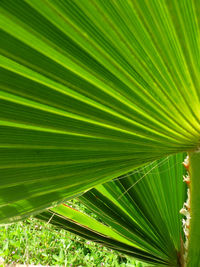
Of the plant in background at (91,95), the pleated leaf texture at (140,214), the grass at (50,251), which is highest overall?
the plant in background at (91,95)

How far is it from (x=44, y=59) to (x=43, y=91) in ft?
0.23

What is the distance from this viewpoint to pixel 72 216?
47.6 inches

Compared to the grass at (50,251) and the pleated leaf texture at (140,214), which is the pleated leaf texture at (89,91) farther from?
the grass at (50,251)

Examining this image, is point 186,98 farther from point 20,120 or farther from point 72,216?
point 72,216

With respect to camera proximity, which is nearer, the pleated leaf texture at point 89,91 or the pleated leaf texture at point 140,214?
the pleated leaf texture at point 89,91

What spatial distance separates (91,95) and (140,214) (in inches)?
26.9

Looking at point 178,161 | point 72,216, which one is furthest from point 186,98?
point 72,216

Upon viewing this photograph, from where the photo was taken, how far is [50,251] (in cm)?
303

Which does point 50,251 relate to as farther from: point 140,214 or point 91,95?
point 91,95

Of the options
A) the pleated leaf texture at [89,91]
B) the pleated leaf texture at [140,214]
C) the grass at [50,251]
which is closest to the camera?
the pleated leaf texture at [89,91]

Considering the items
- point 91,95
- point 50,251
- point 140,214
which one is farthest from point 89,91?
point 50,251

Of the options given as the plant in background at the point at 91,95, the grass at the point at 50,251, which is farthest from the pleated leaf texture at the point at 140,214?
the grass at the point at 50,251

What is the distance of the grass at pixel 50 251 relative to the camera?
273 centimetres

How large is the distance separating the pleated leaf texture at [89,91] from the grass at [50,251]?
1938 millimetres
